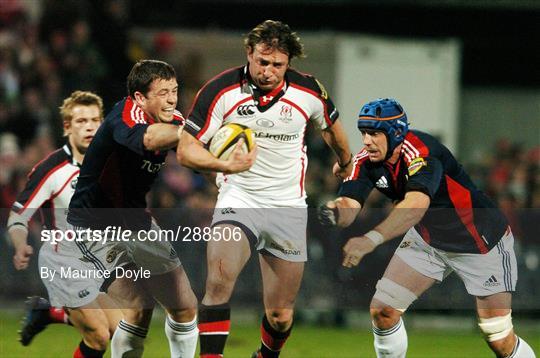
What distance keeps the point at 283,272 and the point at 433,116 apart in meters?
8.95

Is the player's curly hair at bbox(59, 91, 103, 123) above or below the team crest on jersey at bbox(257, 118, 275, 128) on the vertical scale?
below

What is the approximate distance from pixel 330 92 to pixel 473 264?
8811 millimetres

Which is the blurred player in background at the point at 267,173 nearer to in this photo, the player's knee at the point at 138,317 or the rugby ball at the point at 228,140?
the rugby ball at the point at 228,140

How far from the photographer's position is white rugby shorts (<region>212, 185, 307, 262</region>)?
8.45 m

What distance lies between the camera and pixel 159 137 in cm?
761

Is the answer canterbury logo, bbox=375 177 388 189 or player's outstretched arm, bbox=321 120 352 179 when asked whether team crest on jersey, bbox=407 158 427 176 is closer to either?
canterbury logo, bbox=375 177 388 189

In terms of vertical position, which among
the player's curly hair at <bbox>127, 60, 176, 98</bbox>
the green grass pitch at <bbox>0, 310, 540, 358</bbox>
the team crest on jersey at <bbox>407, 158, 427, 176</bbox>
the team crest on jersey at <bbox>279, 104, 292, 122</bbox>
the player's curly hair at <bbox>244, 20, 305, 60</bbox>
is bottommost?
the green grass pitch at <bbox>0, 310, 540, 358</bbox>

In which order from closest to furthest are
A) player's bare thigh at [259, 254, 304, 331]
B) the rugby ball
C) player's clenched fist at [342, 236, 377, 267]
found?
player's clenched fist at [342, 236, 377, 267]
the rugby ball
player's bare thigh at [259, 254, 304, 331]

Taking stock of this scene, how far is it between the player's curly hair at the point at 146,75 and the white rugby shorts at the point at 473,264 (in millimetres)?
2144

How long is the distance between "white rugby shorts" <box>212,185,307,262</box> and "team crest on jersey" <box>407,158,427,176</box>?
115 centimetres

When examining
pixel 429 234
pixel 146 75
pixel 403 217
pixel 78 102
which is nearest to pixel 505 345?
pixel 429 234

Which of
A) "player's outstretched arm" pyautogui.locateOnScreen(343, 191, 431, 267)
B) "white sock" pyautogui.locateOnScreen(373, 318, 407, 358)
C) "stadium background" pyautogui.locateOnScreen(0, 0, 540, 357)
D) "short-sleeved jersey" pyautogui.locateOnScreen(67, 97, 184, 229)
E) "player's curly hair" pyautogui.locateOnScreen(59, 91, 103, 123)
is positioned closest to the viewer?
"player's outstretched arm" pyautogui.locateOnScreen(343, 191, 431, 267)

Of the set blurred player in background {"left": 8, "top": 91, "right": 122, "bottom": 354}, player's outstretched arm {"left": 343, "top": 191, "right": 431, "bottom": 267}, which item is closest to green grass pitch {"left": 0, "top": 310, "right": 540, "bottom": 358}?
blurred player in background {"left": 8, "top": 91, "right": 122, "bottom": 354}

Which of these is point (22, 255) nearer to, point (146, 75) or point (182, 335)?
point (182, 335)
